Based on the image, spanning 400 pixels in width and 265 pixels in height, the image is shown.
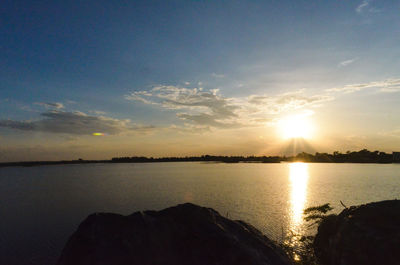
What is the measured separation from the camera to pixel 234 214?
42188 millimetres

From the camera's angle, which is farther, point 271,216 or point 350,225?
point 271,216

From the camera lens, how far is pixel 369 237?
1288 centimetres

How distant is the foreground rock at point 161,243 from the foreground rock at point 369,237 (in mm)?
5298

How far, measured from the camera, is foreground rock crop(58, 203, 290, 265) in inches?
324

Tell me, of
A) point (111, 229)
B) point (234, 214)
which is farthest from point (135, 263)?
point (234, 214)

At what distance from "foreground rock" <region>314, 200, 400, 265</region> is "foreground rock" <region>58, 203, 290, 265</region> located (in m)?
5.30

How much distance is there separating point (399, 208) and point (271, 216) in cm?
2839

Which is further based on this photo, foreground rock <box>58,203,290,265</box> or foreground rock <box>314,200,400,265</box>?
foreground rock <box>314,200,400,265</box>

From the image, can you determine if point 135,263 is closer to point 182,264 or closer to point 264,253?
point 182,264

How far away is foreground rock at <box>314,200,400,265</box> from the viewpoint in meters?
12.1

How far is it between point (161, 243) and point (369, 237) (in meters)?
10.0

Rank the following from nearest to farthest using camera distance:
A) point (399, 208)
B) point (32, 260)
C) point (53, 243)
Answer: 1. point (399, 208)
2. point (32, 260)
3. point (53, 243)

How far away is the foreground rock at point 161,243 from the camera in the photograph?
27.0 ft

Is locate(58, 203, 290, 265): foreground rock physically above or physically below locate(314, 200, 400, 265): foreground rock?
above
